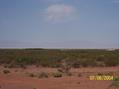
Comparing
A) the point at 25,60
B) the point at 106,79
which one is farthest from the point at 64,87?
the point at 25,60

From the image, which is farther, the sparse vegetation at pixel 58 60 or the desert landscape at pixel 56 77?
the sparse vegetation at pixel 58 60

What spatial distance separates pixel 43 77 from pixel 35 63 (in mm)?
20641

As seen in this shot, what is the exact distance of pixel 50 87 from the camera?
22062mm

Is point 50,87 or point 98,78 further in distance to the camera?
point 98,78

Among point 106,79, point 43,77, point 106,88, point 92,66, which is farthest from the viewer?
point 92,66

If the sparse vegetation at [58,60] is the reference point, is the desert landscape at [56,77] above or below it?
below

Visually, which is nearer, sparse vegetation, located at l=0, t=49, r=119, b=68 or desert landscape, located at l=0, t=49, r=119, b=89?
desert landscape, located at l=0, t=49, r=119, b=89

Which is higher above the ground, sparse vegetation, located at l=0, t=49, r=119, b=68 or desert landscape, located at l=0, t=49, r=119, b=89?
sparse vegetation, located at l=0, t=49, r=119, b=68

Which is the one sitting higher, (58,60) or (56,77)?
(58,60)

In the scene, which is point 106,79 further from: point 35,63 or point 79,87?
point 35,63

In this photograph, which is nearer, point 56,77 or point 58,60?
point 56,77

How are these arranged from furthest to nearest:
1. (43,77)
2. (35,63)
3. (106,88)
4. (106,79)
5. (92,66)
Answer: (35,63)
(92,66)
(43,77)
(106,79)
(106,88)

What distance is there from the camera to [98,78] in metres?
27.1

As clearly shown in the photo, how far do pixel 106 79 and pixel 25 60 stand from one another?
27533 millimetres
